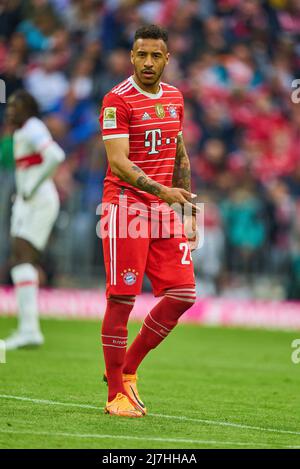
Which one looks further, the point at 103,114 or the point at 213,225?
the point at 213,225

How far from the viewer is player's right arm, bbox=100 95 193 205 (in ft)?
23.4

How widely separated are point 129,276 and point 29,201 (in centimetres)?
525

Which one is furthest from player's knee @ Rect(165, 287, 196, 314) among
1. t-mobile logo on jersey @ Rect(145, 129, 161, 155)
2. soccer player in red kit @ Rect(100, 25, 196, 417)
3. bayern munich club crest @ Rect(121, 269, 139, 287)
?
t-mobile logo on jersey @ Rect(145, 129, 161, 155)

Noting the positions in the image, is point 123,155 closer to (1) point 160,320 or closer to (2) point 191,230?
(2) point 191,230

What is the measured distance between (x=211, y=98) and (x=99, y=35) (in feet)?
8.00

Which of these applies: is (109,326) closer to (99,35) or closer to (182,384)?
(182,384)

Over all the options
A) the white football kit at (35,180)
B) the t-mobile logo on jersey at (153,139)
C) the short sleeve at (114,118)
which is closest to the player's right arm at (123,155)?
the short sleeve at (114,118)

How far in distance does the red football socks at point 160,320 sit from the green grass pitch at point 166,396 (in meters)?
0.42

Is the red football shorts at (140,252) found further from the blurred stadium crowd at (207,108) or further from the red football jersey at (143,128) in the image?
the blurred stadium crowd at (207,108)

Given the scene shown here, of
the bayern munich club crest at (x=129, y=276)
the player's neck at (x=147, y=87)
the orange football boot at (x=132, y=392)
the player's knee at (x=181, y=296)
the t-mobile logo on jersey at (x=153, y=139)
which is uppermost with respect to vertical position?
the player's neck at (x=147, y=87)

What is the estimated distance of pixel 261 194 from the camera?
16.6m

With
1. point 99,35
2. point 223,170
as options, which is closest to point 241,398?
point 223,170

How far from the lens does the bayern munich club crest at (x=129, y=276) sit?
7270 mm
